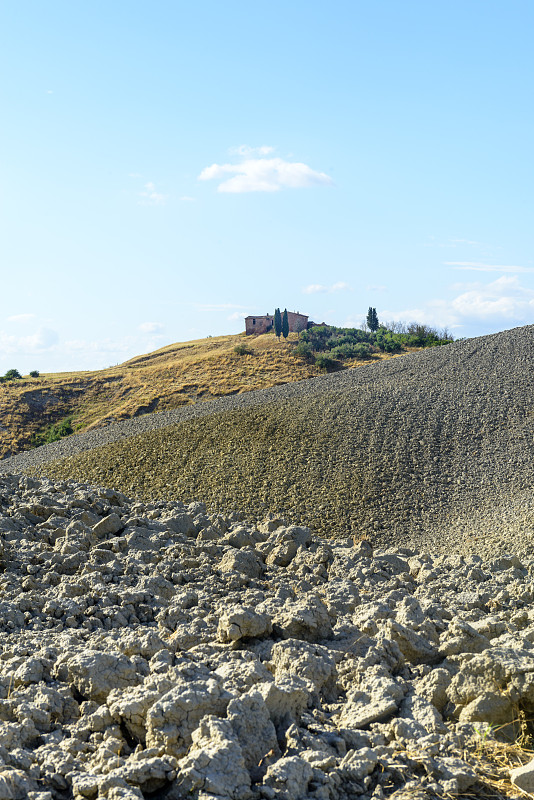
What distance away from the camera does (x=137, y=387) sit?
41.3 m

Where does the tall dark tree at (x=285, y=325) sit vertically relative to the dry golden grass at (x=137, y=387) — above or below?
above

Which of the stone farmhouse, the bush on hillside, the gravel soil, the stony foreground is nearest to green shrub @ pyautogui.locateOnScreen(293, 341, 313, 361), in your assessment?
the bush on hillside

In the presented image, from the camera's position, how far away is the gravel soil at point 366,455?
1435 centimetres

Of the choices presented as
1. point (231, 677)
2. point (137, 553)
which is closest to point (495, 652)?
point (231, 677)

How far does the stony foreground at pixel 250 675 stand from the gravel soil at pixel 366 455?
565cm

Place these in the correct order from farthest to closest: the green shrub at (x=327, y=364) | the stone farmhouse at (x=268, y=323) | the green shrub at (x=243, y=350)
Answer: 1. the stone farmhouse at (x=268, y=323)
2. the green shrub at (x=243, y=350)
3. the green shrub at (x=327, y=364)

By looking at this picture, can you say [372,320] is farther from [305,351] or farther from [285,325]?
[305,351]

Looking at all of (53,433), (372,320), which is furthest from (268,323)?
(53,433)

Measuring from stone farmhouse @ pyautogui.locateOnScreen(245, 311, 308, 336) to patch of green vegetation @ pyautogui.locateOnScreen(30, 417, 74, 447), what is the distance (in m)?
20.6

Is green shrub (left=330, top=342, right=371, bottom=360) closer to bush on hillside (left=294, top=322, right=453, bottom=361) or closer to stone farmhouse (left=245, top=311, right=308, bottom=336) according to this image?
bush on hillside (left=294, top=322, right=453, bottom=361)

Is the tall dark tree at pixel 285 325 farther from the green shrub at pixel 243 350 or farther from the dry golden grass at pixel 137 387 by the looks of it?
the green shrub at pixel 243 350

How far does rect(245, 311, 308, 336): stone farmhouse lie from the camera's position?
54.1m

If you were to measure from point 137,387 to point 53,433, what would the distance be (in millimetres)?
6609

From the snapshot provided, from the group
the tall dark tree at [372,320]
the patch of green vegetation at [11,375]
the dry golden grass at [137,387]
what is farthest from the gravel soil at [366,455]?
the tall dark tree at [372,320]
